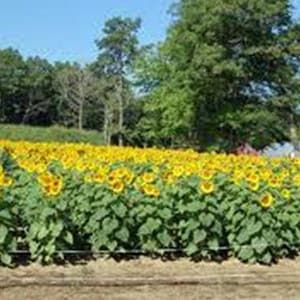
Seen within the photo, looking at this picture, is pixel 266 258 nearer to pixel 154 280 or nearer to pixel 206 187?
pixel 206 187

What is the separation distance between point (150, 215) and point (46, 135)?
123ft

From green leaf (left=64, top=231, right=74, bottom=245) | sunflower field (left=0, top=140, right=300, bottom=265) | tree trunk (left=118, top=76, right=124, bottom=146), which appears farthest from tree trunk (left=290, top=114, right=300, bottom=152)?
green leaf (left=64, top=231, right=74, bottom=245)

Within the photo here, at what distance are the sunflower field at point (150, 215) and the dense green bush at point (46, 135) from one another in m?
34.9

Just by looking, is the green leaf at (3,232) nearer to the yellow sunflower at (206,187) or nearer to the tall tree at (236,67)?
the yellow sunflower at (206,187)

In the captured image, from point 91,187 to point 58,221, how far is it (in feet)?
1.99

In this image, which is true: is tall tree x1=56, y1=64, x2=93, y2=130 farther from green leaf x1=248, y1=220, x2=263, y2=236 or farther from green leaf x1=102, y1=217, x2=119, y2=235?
green leaf x1=102, y1=217, x2=119, y2=235

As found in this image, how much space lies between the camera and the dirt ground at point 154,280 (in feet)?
25.4

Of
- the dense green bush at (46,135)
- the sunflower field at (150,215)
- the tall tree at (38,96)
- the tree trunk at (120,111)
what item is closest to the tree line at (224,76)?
the dense green bush at (46,135)

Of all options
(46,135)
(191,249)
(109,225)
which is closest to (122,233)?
(109,225)

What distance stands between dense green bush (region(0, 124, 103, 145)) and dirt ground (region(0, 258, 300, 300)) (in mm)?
35464

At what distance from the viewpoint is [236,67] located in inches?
1780

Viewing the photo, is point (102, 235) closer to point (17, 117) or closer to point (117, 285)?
point (117, 285)

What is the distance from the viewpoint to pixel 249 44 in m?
47.3

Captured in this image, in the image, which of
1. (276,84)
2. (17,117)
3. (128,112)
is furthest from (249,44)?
(17,117)
